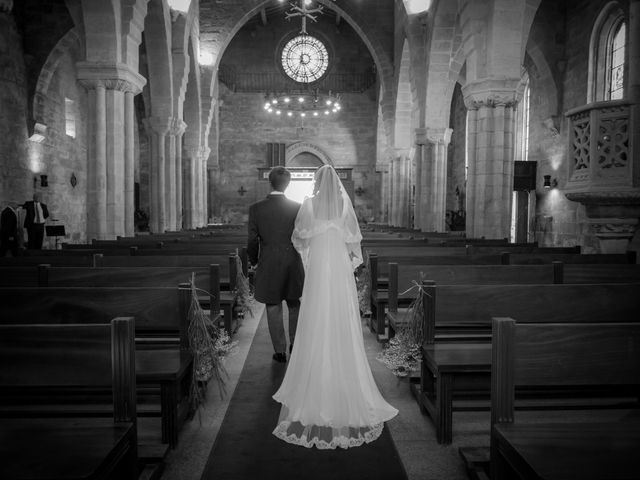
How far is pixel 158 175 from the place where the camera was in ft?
52.7

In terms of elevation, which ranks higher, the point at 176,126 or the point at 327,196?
the point at 176,126

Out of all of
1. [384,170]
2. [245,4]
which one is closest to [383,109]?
[384,170]

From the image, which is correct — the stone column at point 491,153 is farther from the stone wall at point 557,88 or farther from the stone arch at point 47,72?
the stone arch at point 47,72

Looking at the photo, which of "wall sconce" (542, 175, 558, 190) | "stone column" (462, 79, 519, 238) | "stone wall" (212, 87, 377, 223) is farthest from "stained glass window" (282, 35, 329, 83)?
"stone column" (462, 79, 519, 238)

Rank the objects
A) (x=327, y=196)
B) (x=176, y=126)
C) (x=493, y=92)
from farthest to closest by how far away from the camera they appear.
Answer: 1. (x=176, y=126)
2. (x=493, y=92)
3. (x=327, y=196)

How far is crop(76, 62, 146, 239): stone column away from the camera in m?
10.0

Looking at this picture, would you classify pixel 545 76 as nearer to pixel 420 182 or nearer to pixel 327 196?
pixel 420 182

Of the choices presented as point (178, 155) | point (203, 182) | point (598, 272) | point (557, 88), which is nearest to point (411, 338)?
point (598, 272)

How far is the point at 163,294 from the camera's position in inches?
135

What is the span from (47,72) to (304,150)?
1379 cm

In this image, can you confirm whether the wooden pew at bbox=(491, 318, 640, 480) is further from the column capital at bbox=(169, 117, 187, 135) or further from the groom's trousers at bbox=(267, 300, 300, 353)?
the column capital at bbox=(169, 117, 187, 135)

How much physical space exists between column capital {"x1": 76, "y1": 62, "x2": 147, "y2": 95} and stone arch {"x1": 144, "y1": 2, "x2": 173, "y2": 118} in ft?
16.5

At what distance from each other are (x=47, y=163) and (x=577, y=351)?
1652cm

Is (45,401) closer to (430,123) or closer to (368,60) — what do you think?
(430,123)
